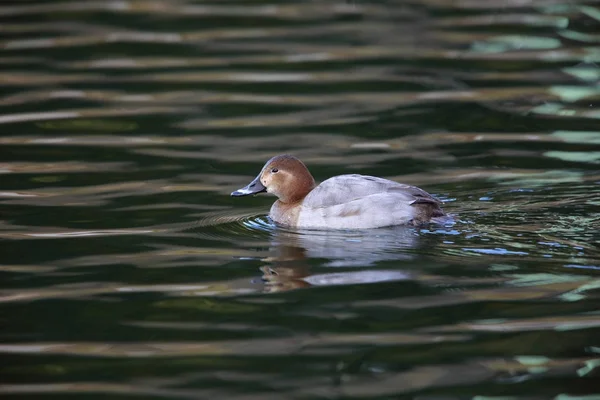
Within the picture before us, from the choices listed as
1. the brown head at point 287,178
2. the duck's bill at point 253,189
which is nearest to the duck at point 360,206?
the brown head at point 287,178

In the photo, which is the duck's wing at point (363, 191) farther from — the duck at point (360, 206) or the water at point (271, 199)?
the water at point (271, 199)

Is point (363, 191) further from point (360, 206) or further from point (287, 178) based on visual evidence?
point (287, 178)

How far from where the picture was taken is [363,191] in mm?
8344


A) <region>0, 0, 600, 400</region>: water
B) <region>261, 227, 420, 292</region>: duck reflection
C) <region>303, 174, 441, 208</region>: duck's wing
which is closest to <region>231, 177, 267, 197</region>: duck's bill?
<region>0, 0, 600, 400</region>: water

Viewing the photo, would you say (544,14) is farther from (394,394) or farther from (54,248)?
(394,394)

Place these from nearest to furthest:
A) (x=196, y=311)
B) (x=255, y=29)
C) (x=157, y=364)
Answer: (x=157, y=364), (x=196, y=311), (x=255, y=29)

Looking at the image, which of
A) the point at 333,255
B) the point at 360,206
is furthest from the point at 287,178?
the point at 333,255

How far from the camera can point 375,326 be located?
20.8ft

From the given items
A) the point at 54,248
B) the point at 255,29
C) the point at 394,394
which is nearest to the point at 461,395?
the point at 394,394

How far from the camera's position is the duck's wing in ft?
27.2

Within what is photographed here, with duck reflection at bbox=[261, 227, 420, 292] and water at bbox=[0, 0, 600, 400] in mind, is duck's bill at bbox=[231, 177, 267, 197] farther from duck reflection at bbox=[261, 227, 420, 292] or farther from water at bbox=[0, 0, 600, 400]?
duck reflection at bbox=[261, 227, 420, 292]

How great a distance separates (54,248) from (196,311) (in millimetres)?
1796

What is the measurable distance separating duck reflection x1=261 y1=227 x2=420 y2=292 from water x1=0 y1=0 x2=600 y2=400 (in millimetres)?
26

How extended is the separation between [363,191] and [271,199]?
1833 millimetres
